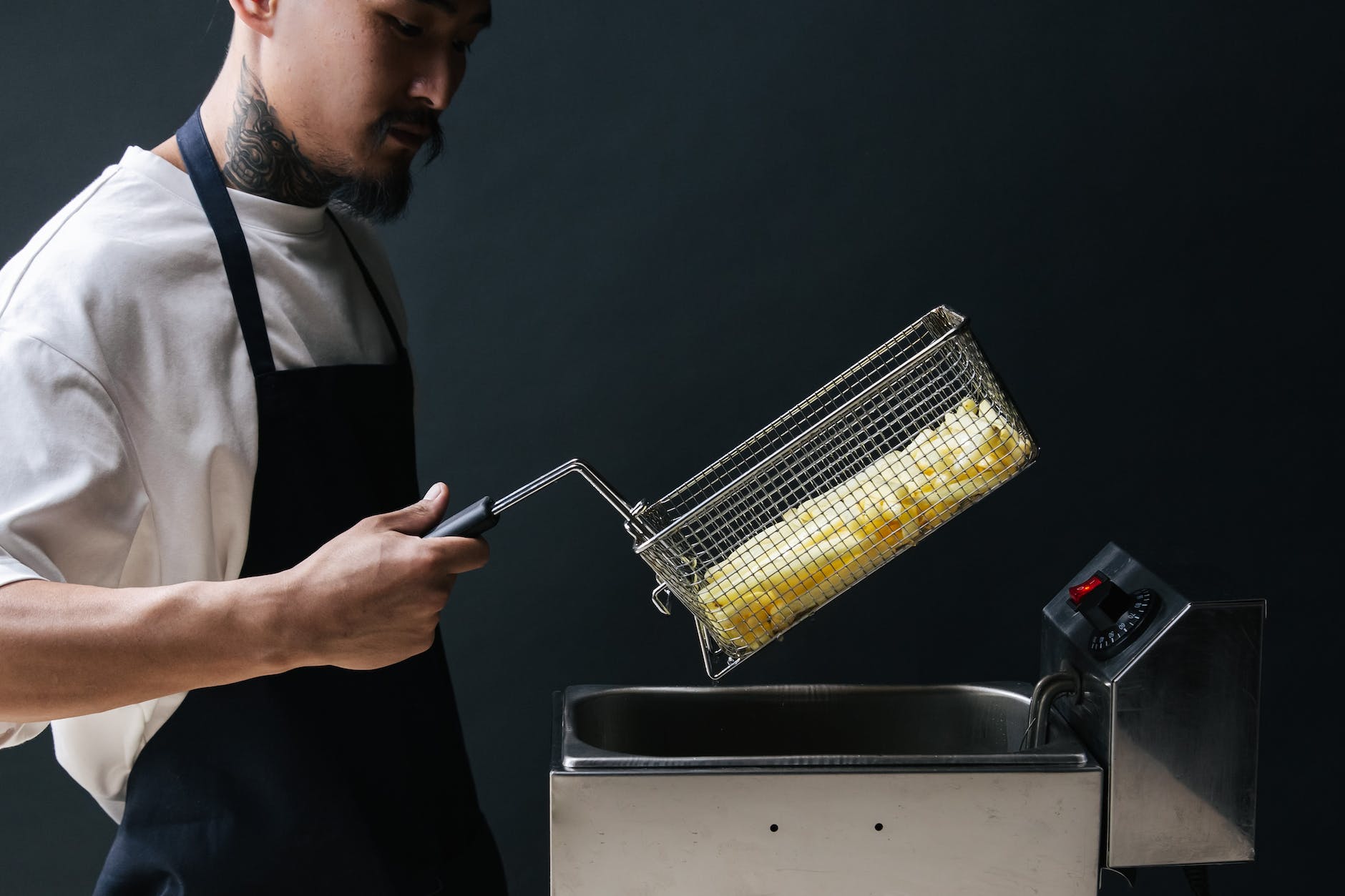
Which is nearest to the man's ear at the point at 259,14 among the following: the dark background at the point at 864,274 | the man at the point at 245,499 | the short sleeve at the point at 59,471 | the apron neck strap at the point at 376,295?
the man at the point at 245,499

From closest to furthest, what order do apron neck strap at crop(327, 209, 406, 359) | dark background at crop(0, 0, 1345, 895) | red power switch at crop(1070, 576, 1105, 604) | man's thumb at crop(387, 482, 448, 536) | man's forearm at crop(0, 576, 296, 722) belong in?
1. man's forearm at crop(0, 576, 296, 722)
2. man's thumb at crop(387, 482, 448, 536)
3. red power switch at crop(1070, 576, 1105, 604)
4. apron neck strap at crop(327, 209, 406, 359)
5. dark background at crop(0, 0, 1345, 895)

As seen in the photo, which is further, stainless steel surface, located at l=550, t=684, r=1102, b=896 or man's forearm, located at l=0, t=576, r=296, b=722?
stainless steel surface, located at l=550, t=684, r=1102, b=896

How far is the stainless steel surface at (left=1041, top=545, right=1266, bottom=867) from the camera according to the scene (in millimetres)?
1090

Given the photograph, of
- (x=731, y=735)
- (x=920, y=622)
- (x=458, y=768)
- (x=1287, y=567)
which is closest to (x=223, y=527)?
(x=458, y=768)

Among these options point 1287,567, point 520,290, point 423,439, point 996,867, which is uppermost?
point 520,290

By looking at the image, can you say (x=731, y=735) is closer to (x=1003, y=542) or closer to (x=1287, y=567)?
(x=1003, y=542)

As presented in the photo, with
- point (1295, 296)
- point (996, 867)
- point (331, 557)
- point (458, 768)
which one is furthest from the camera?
point (1295, 296)

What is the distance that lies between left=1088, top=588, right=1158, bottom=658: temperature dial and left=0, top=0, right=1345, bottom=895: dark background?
3.11 ft

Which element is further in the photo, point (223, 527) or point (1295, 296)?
point (1295, 296)

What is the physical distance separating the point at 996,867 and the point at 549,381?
48.4 inches

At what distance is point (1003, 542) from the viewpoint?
6.89 ft

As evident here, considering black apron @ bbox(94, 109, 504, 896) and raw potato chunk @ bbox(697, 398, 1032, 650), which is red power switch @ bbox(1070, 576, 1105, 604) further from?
black apron @ bbox(94, 109, 504, 896)

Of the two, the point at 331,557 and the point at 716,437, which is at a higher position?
the point at 716,437

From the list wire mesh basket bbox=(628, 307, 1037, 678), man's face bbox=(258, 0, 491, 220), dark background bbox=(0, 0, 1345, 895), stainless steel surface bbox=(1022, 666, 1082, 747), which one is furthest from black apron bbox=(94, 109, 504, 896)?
dark background bbox=(0, 0, 1345, 895)
